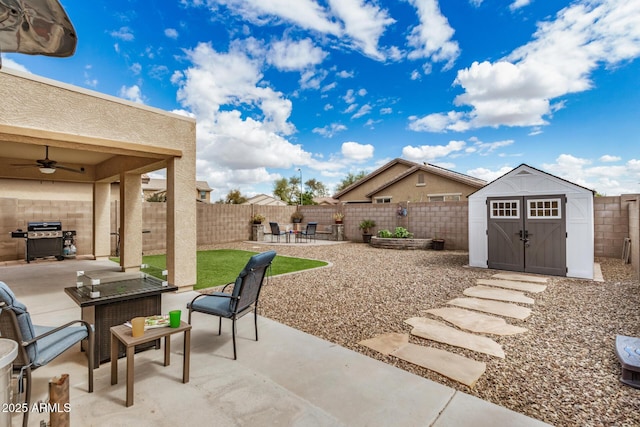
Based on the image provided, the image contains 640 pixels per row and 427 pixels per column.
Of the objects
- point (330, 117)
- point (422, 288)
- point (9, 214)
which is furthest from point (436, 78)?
point (9, 214)

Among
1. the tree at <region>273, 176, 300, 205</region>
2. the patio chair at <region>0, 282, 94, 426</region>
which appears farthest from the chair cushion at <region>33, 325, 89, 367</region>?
the tree at <region>273, 176, 300, 205</region>

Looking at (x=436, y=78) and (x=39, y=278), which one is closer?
(x=39, y=278)

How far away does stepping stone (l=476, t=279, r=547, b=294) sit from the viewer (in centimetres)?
586

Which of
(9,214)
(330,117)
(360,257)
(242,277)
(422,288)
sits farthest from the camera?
(330,117)

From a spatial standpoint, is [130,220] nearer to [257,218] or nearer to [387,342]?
[387,342]

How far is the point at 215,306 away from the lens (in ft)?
10.8

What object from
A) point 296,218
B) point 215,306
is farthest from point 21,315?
point 296,218

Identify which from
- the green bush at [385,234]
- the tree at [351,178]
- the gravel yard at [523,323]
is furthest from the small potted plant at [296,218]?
the tree at [351,178]

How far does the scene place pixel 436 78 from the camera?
588 inches

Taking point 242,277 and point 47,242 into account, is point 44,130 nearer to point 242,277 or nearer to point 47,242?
point 242,277

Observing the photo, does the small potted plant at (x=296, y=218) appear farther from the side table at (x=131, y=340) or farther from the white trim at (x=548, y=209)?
the side table at (x=131, y=340)

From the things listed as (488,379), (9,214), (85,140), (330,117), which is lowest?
(488,379)

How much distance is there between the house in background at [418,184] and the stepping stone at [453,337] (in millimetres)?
14073

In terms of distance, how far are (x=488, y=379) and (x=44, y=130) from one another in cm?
603
